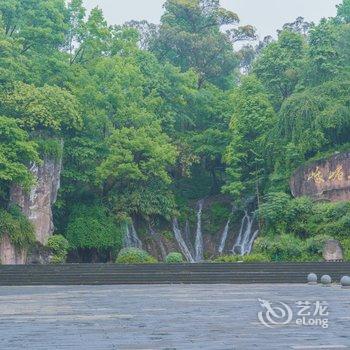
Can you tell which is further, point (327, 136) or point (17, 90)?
point (327, 136)

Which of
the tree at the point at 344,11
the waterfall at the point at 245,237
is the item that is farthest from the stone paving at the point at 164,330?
the tree at the point at 344,11

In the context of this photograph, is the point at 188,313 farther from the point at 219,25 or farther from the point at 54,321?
the point at 219,25

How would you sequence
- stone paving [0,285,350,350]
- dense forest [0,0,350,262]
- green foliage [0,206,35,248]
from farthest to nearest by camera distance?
dense forest [0,0,350,262]
green foliage [0,206,35,248]
stone paving [0,285,350,350]

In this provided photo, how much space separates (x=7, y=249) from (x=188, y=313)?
19.0 m

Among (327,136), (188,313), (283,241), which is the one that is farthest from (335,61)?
(188,313)

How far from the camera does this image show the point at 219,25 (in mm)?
46656

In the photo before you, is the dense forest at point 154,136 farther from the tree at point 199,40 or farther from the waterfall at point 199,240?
the tree at point 199,40

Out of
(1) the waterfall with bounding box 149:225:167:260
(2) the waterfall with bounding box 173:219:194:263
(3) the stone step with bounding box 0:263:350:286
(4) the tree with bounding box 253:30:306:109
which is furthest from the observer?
(4) the tree with bounding box 253:30:306:109

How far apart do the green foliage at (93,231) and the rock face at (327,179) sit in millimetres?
9329

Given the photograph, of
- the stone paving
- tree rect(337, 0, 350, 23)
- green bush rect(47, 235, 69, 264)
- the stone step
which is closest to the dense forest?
green bush rect(47, 235, 69, 264)

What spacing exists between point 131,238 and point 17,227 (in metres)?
7.42

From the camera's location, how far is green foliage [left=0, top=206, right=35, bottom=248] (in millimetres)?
27312

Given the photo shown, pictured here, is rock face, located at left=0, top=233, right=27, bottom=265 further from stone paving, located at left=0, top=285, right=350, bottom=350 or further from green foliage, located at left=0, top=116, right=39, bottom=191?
stone paving, located at left=0, top=285, right=350, bottom=350

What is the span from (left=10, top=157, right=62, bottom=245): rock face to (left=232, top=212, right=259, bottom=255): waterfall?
33.0 feet
